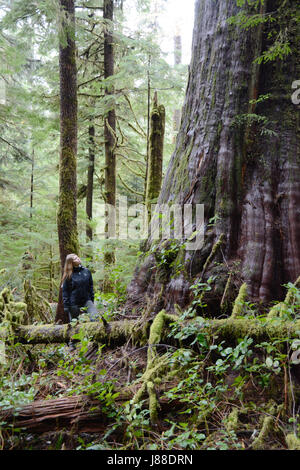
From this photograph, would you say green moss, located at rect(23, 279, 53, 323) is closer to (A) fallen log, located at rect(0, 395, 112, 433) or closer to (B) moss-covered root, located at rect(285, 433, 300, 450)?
(A) fallen log, located at rect(0, 395, 112, 433)

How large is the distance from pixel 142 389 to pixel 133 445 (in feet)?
1.56

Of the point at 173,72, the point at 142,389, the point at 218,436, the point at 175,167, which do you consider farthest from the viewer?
the point at 173,72

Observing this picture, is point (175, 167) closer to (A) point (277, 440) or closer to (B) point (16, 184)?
(A) point (277, 440)

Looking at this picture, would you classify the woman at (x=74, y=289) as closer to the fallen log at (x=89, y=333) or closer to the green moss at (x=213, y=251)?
the fallen log at (x=89, y=333)

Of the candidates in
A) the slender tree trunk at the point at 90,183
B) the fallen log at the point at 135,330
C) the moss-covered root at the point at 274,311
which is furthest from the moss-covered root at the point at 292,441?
the slender tree trunk at the point at 90,183

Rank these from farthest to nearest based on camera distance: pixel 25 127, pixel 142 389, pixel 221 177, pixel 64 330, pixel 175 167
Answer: pixel 25 127, pixel 175 167, pixel 64 330, pixel 221 177, pixel 142 389

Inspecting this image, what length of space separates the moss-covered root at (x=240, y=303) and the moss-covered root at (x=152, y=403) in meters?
1.07

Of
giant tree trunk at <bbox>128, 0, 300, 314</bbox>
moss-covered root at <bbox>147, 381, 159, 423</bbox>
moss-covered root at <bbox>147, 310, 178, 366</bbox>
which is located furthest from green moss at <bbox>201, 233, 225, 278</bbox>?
moss-covered root at <bbox>147, 381, 159, 423</bbox>

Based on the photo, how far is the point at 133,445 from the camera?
2461 millimetres

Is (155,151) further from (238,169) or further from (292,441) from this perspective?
(292,441)

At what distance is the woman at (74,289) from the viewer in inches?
240
